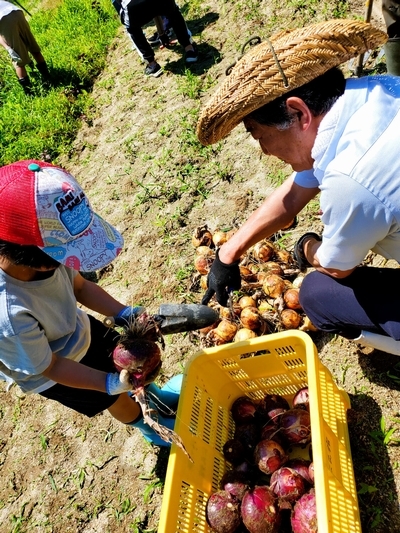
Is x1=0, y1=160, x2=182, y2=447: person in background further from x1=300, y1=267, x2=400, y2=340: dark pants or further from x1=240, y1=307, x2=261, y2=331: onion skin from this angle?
x1=300, y1=267, x2=400, y2=340: dark pants

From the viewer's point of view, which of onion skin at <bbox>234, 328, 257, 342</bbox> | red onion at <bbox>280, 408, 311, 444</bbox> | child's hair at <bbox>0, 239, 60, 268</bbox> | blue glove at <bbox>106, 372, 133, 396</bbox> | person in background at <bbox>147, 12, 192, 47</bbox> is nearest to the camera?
child's hair at <bbox>0, 239, 60, 268</bbox>

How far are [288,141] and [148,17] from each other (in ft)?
14.9

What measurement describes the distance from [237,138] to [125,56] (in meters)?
3.20

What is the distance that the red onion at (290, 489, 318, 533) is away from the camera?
1805mm

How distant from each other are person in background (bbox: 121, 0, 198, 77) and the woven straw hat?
12.9ft

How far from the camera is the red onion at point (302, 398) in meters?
2.21

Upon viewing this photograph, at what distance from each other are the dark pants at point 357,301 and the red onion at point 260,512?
82 cm

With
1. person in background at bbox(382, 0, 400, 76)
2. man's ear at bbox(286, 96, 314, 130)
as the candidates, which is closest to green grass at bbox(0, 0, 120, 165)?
person in background at bbox(382, 0, 400, 76)

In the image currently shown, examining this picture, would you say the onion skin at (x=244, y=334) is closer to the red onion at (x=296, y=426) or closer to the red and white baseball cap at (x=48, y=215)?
the red onion at (x=296, y=426)

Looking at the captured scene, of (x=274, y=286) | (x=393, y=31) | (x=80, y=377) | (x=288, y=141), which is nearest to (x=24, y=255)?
(x=80, y=377)

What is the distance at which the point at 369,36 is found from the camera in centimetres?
160

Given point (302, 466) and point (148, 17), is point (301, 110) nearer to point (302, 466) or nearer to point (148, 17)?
point (302, 466)

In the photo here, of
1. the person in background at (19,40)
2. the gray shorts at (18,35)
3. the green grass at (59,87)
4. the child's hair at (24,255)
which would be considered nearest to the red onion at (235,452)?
the child's hair at (24,255)

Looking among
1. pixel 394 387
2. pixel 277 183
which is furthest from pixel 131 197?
pixel 394 387
